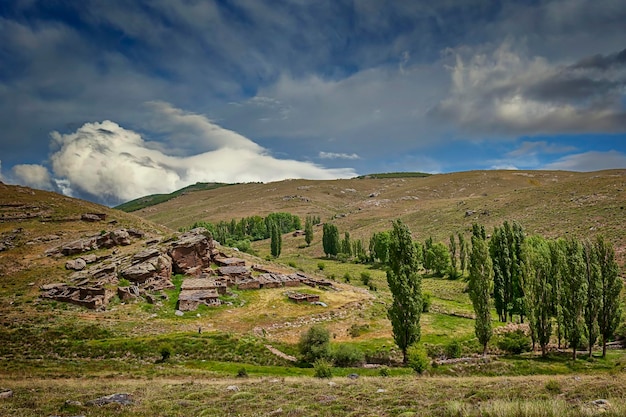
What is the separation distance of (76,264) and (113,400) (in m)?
36.6

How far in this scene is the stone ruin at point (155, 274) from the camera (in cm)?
4106

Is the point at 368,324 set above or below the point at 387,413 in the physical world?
below

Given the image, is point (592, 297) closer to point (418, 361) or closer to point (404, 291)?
point (404, 291)

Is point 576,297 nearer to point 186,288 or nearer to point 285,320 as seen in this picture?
point 285,320

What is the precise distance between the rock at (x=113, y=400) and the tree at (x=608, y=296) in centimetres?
3886

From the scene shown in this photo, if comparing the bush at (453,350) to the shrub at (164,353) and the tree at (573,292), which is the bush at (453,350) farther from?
the shrub at (164,353)

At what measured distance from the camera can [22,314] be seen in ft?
116

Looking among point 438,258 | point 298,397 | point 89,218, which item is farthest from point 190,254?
point 438,258

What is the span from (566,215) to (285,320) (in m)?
85.8

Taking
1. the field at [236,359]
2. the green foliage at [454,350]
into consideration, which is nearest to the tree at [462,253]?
the field at [236,359]

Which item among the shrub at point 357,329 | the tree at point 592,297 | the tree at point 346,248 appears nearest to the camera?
the tree at point 592,297

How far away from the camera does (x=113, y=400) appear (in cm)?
1714

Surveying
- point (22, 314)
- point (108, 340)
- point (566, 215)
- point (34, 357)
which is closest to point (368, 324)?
point (108, 340)

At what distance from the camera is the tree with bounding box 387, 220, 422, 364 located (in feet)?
100
